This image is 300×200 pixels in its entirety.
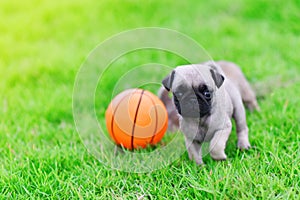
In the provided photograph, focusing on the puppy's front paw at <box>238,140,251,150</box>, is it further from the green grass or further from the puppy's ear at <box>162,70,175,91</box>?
the puppy's ear at <box>162,70,175,91</box>

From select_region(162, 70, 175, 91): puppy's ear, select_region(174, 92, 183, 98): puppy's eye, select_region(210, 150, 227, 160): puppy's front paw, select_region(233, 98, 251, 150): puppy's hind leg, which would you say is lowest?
select_region(210, 150, 227, 160): puppy's front paw

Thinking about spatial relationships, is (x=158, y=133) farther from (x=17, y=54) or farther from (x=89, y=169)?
(x=17, y=54)

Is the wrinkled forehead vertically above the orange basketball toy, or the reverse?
the wrinkled forehead

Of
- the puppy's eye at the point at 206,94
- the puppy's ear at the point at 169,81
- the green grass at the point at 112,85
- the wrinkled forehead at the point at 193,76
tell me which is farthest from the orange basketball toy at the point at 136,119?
the puppy's eye at the point at 206,94

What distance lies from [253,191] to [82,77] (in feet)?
10.1

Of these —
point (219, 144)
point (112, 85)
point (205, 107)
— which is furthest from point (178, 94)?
point (112, 85)

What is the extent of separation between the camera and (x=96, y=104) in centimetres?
498

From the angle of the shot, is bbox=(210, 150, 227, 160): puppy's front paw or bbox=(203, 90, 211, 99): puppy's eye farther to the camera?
bbox=(210, 150, 227, 160): puppy's front paw

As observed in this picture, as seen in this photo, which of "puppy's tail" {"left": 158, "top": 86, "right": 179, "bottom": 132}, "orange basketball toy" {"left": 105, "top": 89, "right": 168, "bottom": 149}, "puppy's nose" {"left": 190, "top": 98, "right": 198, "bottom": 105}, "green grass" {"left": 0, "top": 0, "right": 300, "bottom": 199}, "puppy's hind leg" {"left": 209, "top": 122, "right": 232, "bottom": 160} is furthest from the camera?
"puppy's tail" {"left": 158, "top": 86, "right": 179, "bottom": 132}

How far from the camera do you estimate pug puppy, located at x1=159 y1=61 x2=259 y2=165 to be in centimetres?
323

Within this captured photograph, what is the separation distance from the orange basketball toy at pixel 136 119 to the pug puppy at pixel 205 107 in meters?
0.36

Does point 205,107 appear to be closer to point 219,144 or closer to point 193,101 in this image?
point 193,101

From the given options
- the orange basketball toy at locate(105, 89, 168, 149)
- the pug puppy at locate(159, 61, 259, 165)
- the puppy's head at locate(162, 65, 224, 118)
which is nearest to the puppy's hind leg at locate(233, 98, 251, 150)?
the pug puppy at locate(159, 61, 259, 165)

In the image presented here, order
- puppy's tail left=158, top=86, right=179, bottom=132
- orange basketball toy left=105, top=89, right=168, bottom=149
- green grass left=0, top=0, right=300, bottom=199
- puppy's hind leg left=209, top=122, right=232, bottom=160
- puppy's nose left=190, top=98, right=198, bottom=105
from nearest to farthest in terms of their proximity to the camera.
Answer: puppy's nose left=190, top=98, right=198, bottom=105
green grass left=0, top=0, right=300, bottom=199
puppy's hind leg left=209, top=122, right=232, bottom=160
orange basketball toy left=105, top=89, right=168, bottom=149
puppy's tail left=158, top=86, right=179, bottom=132
